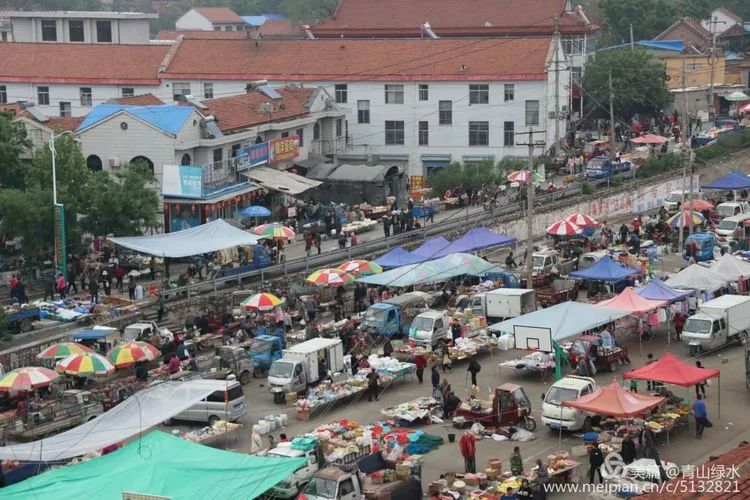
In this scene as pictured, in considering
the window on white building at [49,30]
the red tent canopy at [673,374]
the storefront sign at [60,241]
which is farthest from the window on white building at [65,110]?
the red tent canopy at [673,374]

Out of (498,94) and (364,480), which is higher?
(498,94)

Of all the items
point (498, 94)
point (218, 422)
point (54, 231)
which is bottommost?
point (218, 422)

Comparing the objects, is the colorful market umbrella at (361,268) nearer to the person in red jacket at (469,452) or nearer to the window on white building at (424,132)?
the person in red jacket at (469,452)

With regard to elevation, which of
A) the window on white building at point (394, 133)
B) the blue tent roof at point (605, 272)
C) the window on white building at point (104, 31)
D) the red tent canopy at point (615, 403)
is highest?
the window on white building at point (104, 31)

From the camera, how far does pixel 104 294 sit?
42.7m

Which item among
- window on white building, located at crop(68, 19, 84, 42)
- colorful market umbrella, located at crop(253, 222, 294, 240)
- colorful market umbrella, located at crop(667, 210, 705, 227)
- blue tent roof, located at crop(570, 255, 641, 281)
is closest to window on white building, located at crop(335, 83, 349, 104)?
window on white building, located at crop(68, 19, 84, 42)

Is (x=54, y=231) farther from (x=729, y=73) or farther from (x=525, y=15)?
(x=729, y=73)

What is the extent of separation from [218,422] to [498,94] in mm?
39941

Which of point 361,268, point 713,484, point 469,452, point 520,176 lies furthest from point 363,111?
point 713,484

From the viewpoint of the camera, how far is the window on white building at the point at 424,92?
2657 inches

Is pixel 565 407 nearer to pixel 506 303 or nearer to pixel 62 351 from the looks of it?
pixel 506 303

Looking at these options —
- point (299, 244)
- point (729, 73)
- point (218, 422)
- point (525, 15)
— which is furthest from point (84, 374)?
point (729, 73)

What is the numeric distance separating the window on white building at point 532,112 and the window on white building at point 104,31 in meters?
27.7

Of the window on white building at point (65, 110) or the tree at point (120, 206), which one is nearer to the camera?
the tree at point (120, 206)
